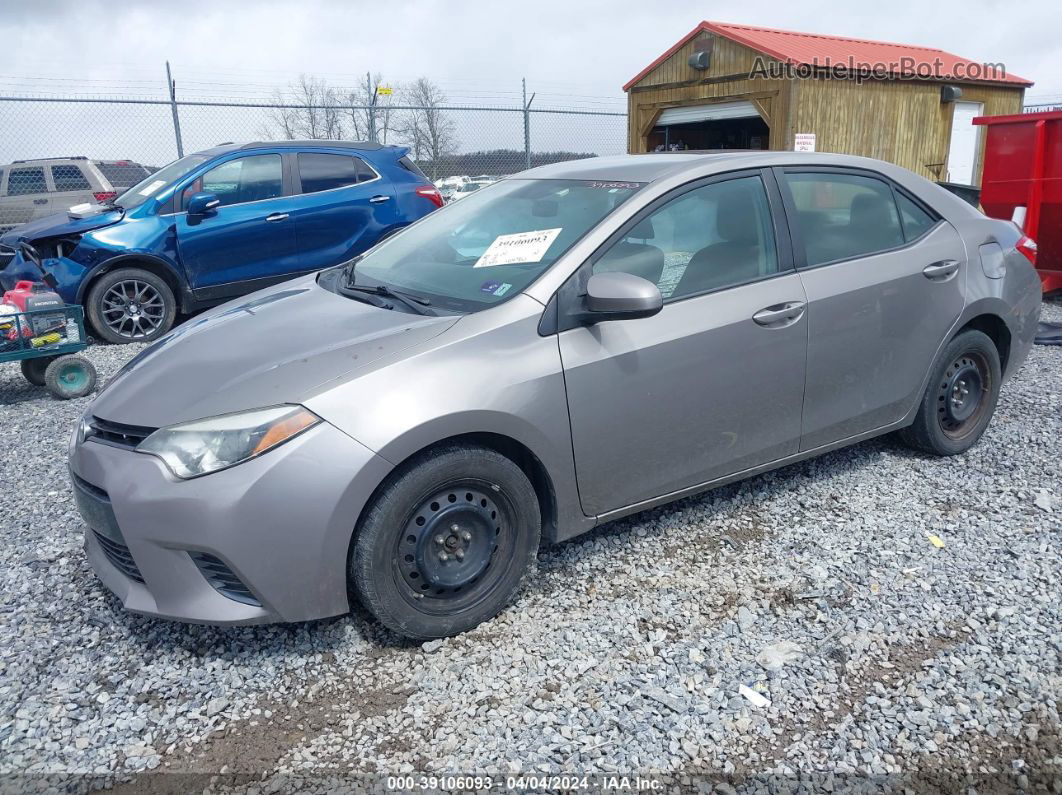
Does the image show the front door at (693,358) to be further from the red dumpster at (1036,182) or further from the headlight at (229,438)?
the red dumpster at (1036,182)

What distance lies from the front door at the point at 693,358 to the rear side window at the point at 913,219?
90 cm

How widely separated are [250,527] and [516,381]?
0.97 m

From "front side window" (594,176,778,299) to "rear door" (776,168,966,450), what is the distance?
0.18m

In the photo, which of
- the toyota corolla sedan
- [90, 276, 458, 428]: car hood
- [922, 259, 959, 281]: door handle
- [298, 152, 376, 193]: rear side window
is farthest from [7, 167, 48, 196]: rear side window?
[922, 259, 959, 281]: door handle

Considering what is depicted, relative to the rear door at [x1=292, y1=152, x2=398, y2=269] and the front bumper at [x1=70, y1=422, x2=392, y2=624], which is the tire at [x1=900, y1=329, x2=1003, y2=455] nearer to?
the front bumper at [x1=70, y1=422, x2=392, y2=624]

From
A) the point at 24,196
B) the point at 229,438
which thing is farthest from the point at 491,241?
the point at 24,196

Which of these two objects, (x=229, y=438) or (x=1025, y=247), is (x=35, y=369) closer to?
→ (x=229, y=438)

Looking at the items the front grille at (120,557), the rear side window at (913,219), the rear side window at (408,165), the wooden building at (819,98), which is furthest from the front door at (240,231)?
the wooden building at (819,98)

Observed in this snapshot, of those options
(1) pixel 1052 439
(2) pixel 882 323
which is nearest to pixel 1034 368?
(1) pixel 1052 439

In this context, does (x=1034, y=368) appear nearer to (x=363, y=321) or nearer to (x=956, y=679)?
(x=956, y=679)

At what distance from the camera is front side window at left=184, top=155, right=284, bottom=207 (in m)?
7.87

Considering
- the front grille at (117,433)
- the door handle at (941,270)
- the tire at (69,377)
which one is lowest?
the tire at (69,377)

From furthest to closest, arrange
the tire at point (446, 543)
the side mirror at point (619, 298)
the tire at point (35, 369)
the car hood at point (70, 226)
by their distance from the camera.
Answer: the car hood at point (70, 226) < the tire at point (35, 369) < the side mirror at point (619, 298) < the tire at point (446, 543)

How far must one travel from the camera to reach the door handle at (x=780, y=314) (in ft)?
11.1
